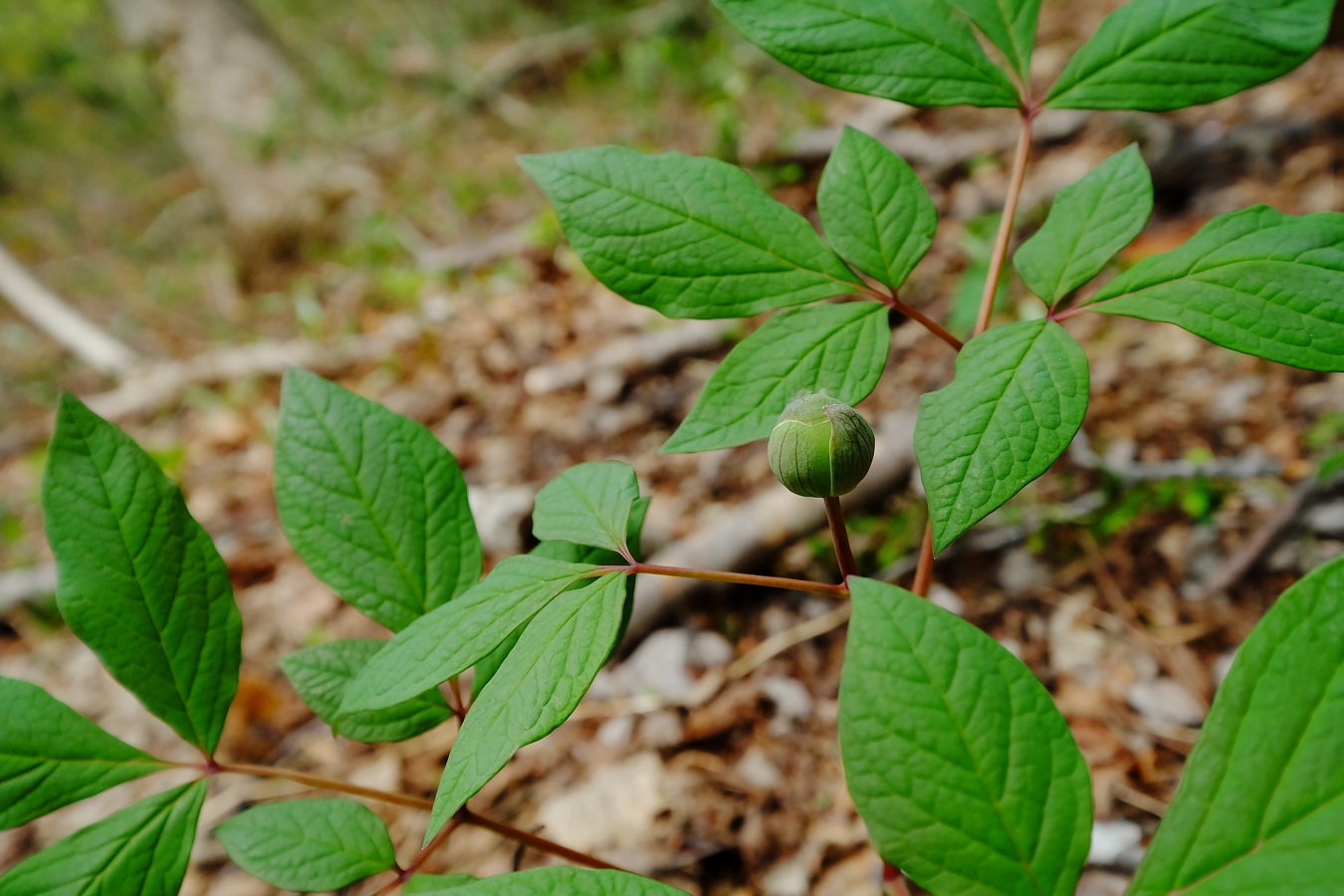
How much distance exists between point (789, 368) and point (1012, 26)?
405mm

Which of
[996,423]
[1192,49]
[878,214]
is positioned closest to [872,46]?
[878,214]

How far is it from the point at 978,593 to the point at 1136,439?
571mm

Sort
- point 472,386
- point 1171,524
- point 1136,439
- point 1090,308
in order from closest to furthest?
point 1090,308, point 1171,524, point 1136,439, point 472,386

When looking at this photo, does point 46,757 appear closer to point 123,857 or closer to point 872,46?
point 123,857

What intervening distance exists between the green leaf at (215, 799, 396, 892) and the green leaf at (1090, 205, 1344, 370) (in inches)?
29.5

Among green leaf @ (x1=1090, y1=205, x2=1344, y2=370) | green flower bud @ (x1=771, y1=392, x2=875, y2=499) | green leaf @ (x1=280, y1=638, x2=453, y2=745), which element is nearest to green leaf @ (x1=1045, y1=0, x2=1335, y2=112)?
green leaf @ (x1=1090, y1=205, x2=1344, y2=370)

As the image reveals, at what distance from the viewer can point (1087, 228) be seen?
2.16 ft

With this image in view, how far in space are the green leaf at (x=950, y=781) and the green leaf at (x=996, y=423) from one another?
0.29ft

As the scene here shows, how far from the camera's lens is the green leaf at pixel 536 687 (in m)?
0.50

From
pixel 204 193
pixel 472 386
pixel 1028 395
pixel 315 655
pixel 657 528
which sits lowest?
pixel 657 528

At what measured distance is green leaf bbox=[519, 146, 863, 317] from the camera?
2.15ft

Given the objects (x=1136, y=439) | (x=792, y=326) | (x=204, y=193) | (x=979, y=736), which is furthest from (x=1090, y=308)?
(x=204, y=193)

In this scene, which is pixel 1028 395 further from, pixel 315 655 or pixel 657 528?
pixel 657 528

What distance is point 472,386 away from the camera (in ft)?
9.20
